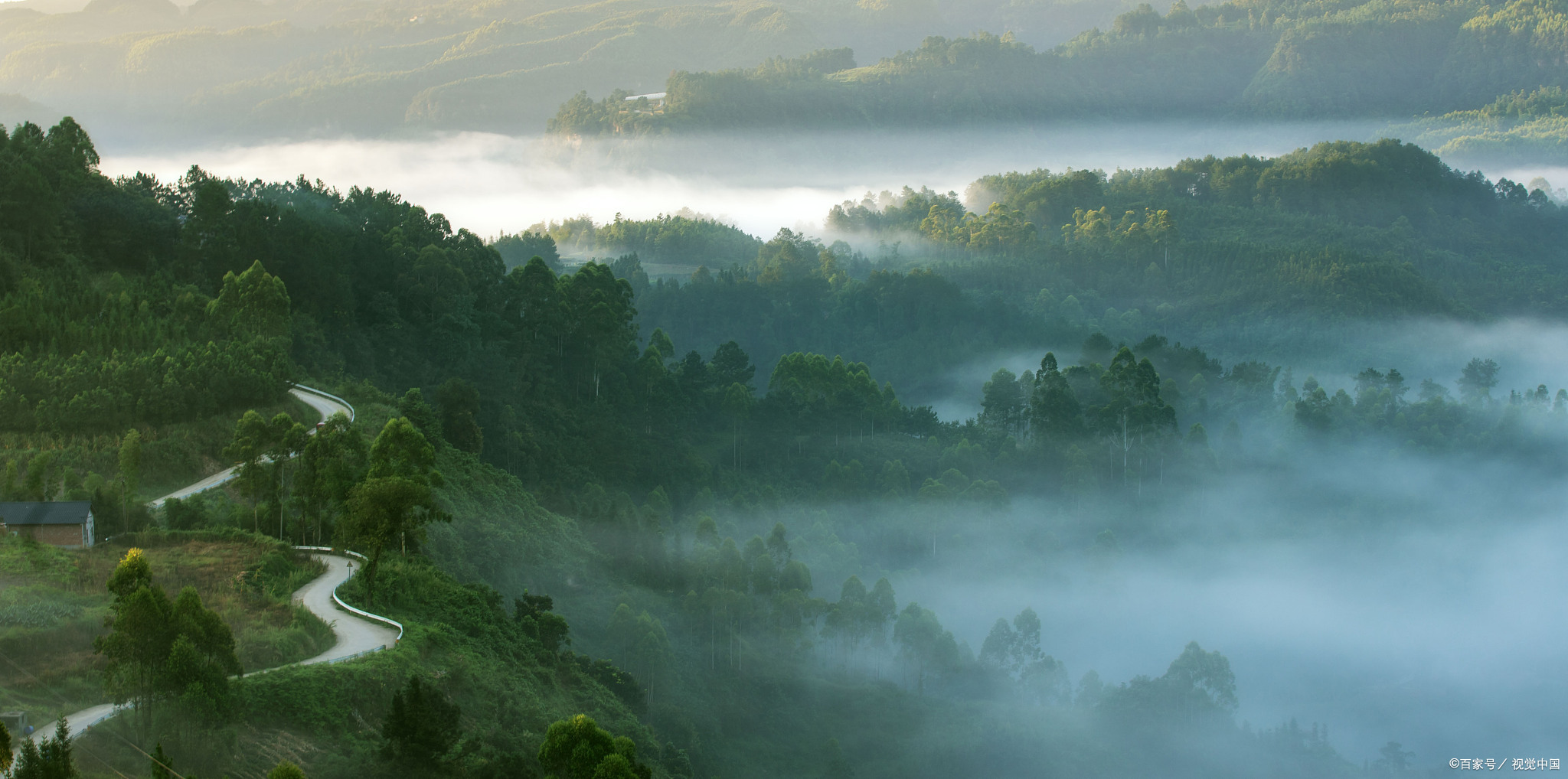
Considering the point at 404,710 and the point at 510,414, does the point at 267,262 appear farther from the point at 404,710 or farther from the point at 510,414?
the point at 404,710

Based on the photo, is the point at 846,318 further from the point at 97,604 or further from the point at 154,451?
the point at 97,604

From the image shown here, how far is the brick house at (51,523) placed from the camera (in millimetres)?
31578

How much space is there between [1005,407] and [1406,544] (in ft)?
101

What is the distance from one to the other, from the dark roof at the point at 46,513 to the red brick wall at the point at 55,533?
17 centimetres

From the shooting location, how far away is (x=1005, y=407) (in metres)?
90.8

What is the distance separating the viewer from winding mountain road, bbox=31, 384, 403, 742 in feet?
75.2

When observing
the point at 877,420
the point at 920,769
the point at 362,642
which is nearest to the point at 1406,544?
the point at 877,420

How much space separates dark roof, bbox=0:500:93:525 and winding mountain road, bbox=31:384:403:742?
3.72 metres

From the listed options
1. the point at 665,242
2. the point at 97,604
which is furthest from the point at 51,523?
the point at 665,242

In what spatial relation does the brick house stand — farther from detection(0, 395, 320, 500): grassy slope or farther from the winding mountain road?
detection(0, 395, 320, 500): grassy slope

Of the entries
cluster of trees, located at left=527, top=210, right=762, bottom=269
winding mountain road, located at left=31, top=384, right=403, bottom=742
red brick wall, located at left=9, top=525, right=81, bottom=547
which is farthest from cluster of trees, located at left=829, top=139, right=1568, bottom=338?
red brick wall, located at left=9, top=525, right=81, bottom=547

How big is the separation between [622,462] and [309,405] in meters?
22.4

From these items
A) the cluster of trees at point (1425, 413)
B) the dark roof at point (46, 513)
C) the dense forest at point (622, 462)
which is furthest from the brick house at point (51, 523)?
the cluster of trees at point (1425, 413)

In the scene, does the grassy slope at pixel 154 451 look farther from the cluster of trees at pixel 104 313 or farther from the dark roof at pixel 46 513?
the dark roof at pixel 46 513
